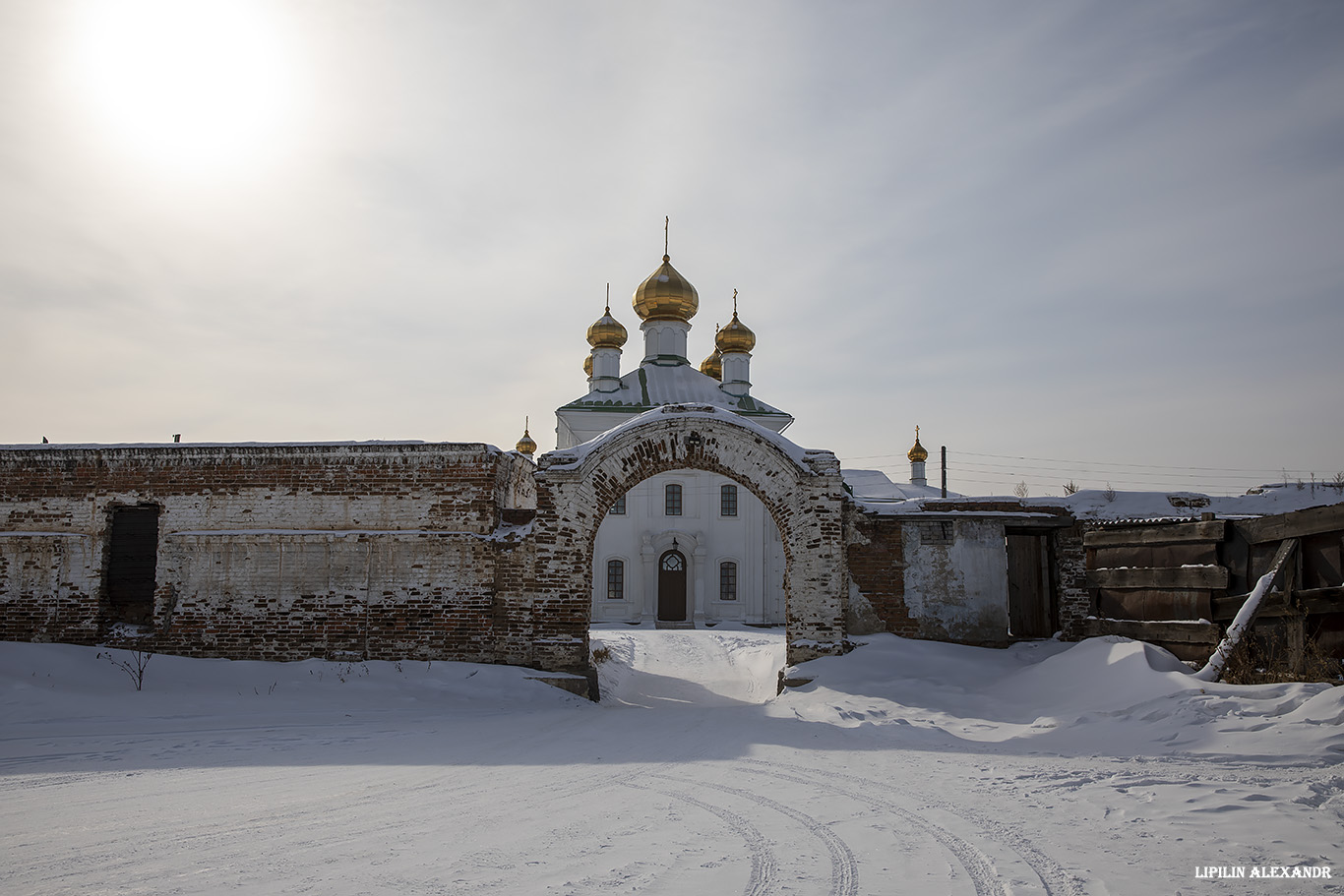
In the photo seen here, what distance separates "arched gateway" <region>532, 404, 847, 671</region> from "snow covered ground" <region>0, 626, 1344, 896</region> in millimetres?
728

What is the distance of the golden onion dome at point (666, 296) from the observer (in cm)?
2948

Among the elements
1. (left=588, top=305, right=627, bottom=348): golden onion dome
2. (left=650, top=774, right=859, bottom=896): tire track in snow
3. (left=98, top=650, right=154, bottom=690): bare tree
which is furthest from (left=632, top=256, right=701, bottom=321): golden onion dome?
(left=650, top=774, right=859, bottom=896): tire track in snow

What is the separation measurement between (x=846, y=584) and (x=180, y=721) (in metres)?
7.99

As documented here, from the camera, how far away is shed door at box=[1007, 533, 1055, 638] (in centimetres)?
1209

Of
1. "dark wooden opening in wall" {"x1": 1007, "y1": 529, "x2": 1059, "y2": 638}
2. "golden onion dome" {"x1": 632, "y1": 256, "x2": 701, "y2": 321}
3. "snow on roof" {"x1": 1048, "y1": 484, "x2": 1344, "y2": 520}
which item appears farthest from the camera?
"golden onion dome" {"x1": 632, "y1": 256, "x2": 701, "y2": 321}

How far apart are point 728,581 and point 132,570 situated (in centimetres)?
1753

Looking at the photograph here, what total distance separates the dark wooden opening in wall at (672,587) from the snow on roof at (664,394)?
16.2 feet

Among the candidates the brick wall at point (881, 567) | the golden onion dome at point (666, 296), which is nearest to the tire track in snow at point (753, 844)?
the brick wall at point (881, 567)

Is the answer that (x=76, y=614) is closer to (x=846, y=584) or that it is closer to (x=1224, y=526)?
(x=846, y=584)

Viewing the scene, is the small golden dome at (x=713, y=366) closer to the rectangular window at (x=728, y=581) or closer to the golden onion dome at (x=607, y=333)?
the golden onion dome at (x=607, y=333)

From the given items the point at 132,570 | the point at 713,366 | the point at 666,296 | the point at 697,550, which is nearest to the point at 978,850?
the point at 132,570

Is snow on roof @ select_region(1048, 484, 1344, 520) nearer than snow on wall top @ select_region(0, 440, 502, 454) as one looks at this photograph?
No

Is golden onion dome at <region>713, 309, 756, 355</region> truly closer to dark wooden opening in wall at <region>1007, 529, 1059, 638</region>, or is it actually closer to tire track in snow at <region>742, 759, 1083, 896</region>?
dark wooden opening in wall at <region>1007, 529, 1059, 638</region>

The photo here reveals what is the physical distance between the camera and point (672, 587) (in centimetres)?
2625
